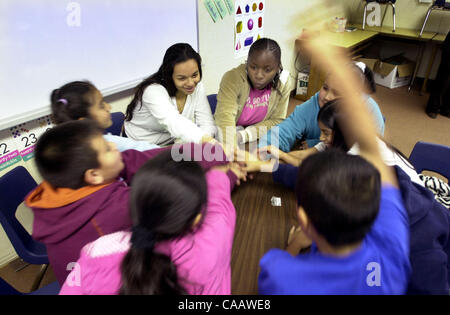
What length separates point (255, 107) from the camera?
188 centimetres

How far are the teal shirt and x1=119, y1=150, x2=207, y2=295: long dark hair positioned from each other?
0.89m

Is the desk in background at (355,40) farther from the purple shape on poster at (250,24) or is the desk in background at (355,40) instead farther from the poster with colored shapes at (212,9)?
the poster with colored shapes at (212,9)

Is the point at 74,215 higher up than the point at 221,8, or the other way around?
the point at 221,8

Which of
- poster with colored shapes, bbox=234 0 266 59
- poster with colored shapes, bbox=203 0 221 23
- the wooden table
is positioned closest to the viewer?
the wooden table

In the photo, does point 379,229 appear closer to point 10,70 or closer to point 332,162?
point 332,162

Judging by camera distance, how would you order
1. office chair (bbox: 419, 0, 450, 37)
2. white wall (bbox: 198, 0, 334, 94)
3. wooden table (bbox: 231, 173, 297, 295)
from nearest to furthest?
1. wooden table (bbox: 231, 173, 297, 295)
2. white wall (bbox: 198, 0, 334, 94)
3. office chair (bbox: 419, 0, 450, 37)

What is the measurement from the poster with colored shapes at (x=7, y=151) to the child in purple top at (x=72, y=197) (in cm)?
93

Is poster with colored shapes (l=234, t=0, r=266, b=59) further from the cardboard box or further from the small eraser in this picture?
the small eraser

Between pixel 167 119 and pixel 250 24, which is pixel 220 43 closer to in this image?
pixel 250 24

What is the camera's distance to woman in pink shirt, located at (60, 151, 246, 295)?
680 millimetres

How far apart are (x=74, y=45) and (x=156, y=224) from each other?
156 centimetres

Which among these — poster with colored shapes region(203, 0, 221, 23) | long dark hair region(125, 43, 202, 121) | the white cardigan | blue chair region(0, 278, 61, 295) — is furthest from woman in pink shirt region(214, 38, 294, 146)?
poster with colored shapes region(203, 0, 221, 23)

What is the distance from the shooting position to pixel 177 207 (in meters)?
0.69

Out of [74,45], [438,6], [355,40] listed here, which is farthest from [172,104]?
[438,6]
